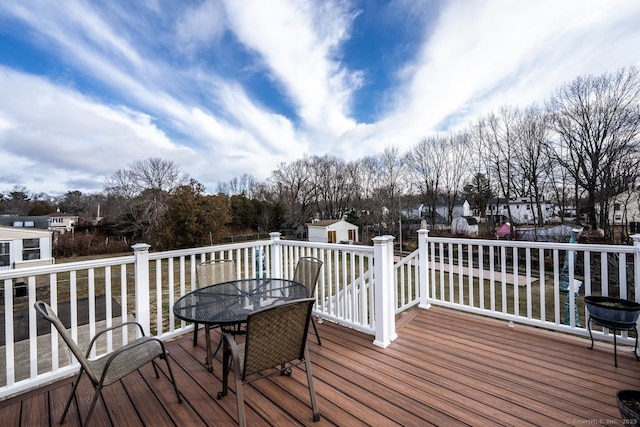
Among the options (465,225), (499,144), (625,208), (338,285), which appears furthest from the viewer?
(465,225)

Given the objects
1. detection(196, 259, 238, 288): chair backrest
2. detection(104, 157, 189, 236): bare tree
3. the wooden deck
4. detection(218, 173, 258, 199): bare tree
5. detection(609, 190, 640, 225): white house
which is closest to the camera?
the wooden deck

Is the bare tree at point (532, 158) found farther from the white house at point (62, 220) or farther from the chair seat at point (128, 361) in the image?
the white house at point (62, 220)

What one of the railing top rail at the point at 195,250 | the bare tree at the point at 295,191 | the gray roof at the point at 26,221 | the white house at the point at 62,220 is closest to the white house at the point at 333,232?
the bare tree at the point at 295,191

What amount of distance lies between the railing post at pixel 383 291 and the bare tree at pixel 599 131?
51.9ft

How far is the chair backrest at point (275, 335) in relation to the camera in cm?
161

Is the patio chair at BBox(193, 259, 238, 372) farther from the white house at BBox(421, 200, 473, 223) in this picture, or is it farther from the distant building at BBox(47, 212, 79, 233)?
the distant building at BBox(47, 212, 79, 233)

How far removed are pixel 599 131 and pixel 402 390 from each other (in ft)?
59.8

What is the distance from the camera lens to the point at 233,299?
2.52m

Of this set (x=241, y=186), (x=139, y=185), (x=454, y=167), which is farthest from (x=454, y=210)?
(x=139, y=185)

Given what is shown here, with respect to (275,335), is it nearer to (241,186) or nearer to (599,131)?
(599,131)

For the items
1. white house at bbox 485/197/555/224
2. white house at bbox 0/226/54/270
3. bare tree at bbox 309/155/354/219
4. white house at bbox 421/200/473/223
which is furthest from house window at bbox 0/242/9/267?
white house at bbox 485/197/555/224

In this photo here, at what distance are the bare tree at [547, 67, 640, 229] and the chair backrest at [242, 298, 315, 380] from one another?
17.2m

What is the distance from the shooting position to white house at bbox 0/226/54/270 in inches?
563

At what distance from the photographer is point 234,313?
7.20 ft
